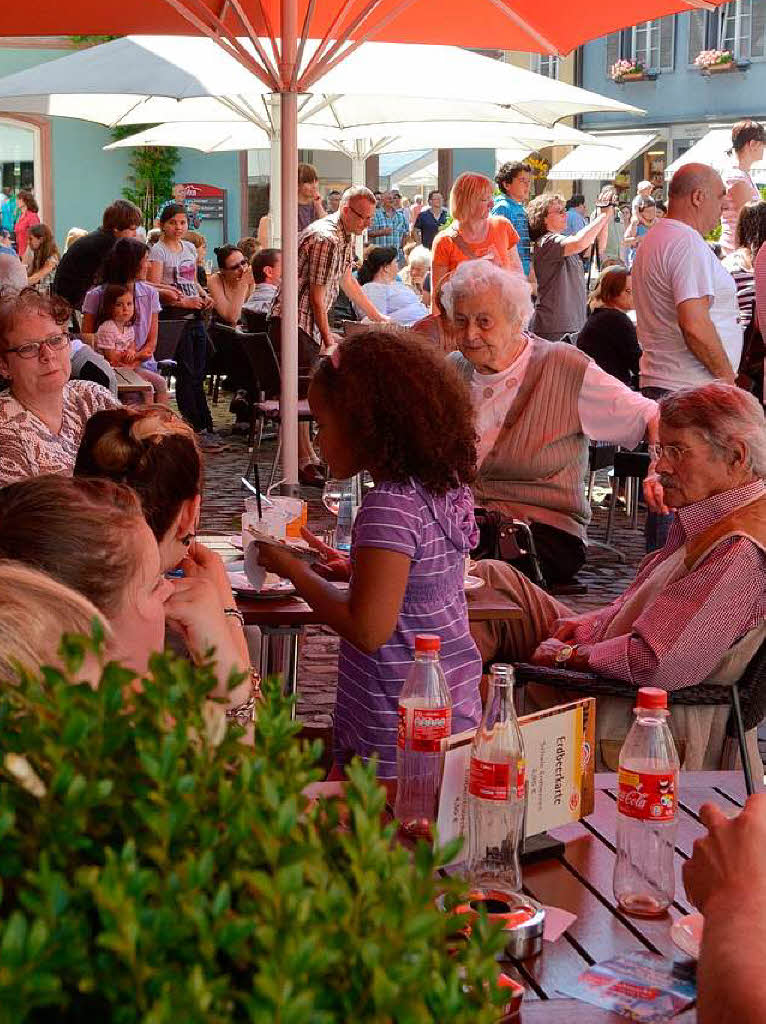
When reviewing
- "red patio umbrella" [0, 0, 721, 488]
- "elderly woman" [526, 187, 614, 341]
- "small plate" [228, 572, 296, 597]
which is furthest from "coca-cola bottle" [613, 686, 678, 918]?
"elderly woman" [526, 187, 614, 341]

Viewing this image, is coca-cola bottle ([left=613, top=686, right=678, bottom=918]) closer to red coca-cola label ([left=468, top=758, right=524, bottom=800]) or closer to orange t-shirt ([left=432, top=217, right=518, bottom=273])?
red coca-cola label ([left=468, top=758, right=524, bottom=800])

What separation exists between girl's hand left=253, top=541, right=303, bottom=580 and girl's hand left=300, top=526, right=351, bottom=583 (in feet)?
1.17

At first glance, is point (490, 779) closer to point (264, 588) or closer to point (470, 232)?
A: point (264, 588)

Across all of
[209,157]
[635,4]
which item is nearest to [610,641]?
[635,4]

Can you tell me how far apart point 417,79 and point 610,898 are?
773 centimetres

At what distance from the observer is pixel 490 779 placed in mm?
1934

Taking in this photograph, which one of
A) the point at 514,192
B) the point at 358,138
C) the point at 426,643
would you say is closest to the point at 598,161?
the point at 358,138

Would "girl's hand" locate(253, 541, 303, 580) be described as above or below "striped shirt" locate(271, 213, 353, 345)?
below

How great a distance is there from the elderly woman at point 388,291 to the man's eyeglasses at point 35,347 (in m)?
7.54

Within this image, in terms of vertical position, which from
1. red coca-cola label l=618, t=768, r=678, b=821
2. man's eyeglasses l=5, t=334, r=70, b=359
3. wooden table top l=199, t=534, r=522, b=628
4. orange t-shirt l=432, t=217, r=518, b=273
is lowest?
wooden table top l=199, t=534, r=522, b=628

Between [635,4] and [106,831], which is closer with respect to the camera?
[106,831]

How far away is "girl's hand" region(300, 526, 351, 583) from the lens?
3891 millimetres

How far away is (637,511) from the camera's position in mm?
9023

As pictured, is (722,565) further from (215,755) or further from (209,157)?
(209,157)
